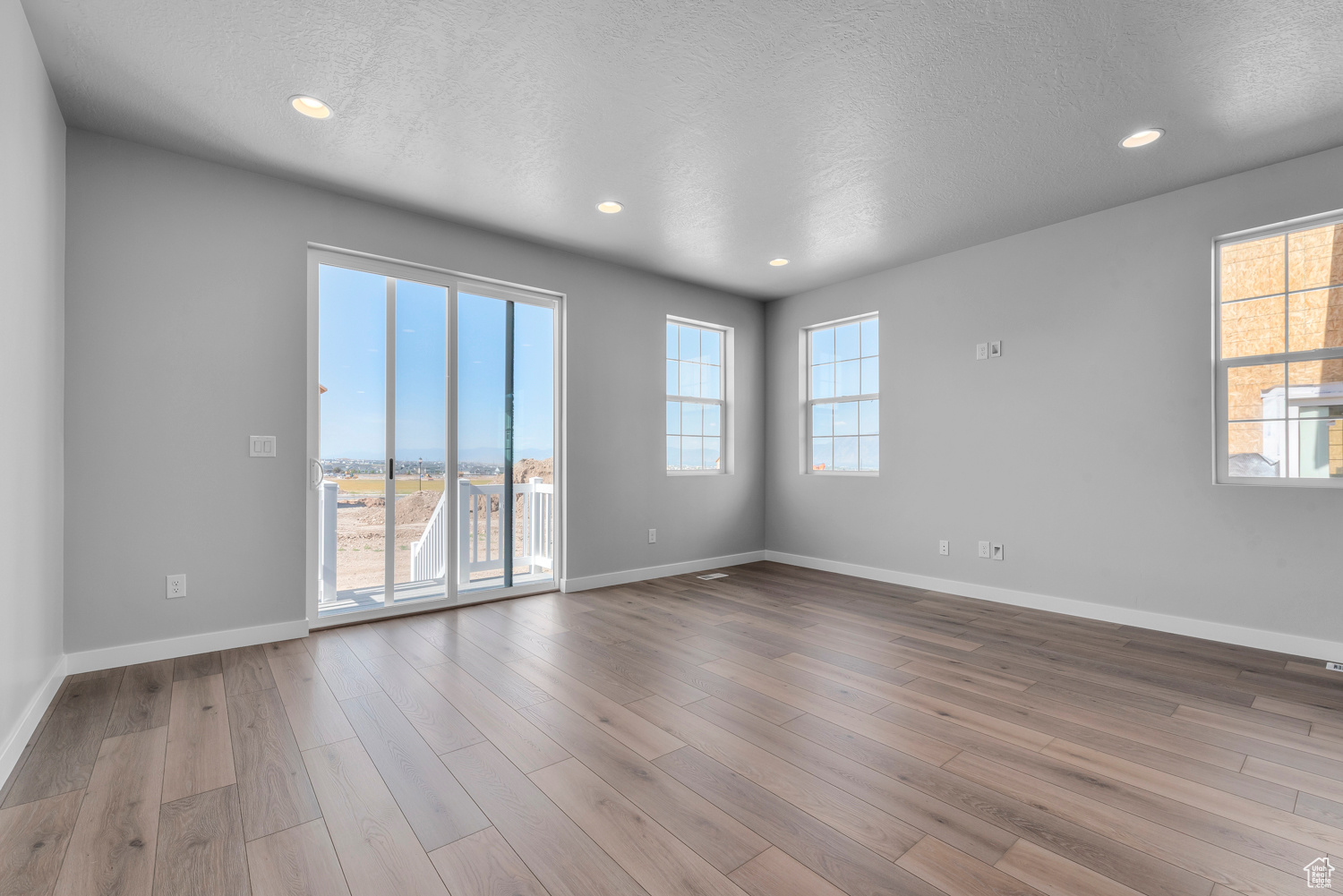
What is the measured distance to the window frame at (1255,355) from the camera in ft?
10.4

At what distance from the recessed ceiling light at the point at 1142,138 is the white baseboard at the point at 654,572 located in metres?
4.16

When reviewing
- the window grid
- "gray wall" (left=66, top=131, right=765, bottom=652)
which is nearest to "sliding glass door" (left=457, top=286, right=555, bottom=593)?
"gray wall" (left=66, top=131, right=765, bottom=652)

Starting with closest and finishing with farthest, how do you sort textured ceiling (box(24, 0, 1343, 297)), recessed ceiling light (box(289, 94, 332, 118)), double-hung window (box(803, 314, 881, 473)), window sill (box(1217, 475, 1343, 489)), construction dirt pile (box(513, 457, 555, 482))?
textured ceiling (box(24, 0, 1343, 297))
recessed ceiling light (box(289, 94, 332, 118))
window sill (box(1217, 475, 1343, 489))
construction dirt pile (box(513, 457, 555, 482))
double-hung window (box(803, 314, 881, 473))

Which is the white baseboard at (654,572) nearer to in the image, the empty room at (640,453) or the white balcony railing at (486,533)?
the empty room at (640,453)

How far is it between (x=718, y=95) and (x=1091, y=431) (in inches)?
126

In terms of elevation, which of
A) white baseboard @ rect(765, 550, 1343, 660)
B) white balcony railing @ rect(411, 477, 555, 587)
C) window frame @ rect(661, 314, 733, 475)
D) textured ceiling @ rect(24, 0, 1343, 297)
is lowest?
white baseboard @ rect(765, 550, 1343, 660)

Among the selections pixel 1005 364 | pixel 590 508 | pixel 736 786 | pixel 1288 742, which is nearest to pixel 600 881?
pixel 736 786

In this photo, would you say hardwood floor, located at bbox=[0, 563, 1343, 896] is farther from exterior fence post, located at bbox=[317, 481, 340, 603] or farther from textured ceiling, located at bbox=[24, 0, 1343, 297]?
textured ceiling, located at bbox=[24, 0, 1343, 297]

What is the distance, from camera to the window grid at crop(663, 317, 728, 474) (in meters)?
5.54

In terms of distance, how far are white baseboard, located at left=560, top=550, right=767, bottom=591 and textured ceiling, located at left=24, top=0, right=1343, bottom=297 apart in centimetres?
273

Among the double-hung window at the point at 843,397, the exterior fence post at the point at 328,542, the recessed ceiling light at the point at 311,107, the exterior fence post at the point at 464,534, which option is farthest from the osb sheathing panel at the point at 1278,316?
the exterior fence post at the point at 328,542

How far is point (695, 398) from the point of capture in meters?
5.72

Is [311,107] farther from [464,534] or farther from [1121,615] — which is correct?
[1121,615]

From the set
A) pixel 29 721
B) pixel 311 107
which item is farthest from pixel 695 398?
pixel 29 721
